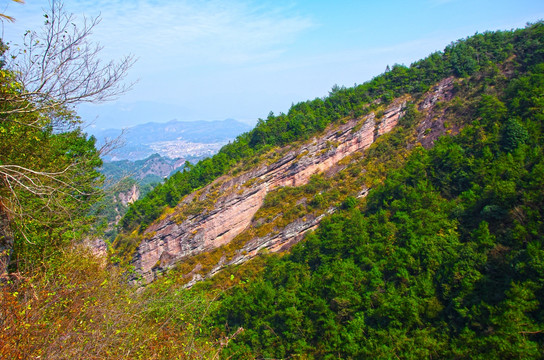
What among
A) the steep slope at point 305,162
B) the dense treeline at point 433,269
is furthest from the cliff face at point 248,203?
the dense treeline at point 433,269

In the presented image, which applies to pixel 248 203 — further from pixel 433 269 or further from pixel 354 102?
pixel 433 269

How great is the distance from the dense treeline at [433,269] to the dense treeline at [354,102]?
41.5 feet

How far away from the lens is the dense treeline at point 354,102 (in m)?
36.5

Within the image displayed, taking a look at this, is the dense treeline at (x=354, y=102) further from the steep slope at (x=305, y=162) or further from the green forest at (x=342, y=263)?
the green forest at (x=342, y=263)

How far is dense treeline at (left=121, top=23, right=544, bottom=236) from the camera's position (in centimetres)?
3647

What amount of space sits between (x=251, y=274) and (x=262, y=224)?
8443 mm

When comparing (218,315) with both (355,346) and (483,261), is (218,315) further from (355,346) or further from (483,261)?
(483,261)

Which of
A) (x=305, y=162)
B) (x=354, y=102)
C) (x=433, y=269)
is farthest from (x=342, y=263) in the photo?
(x=354, y=102)

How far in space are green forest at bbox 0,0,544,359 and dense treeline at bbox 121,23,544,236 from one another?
303 centimetres

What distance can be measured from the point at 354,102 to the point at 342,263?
89.5ft

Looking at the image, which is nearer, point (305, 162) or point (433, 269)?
point (433, 269)

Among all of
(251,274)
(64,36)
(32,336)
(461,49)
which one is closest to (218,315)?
(251,274)

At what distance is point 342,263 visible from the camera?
1908 cm

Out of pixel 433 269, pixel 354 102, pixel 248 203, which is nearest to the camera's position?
pixel 433 269
